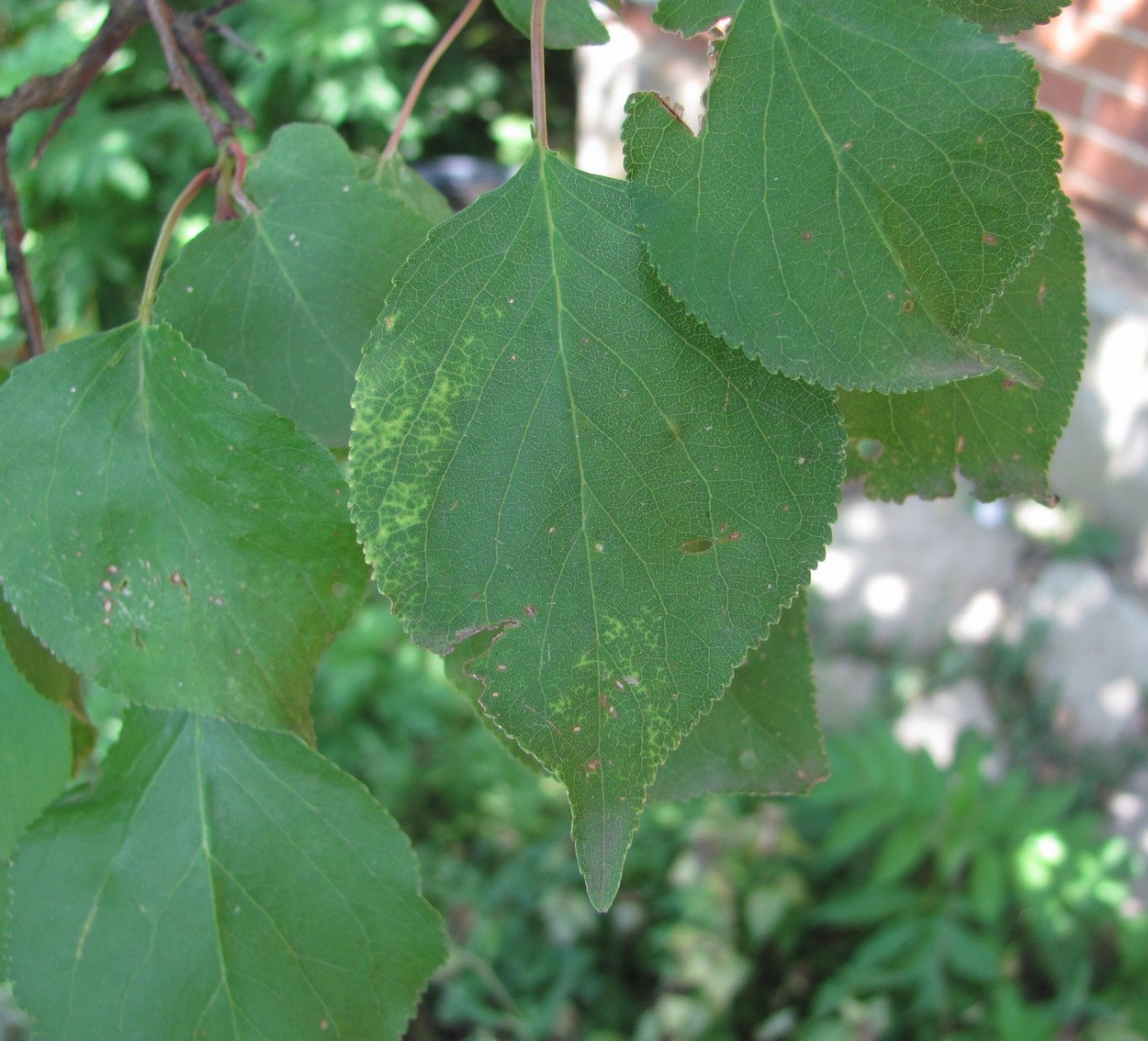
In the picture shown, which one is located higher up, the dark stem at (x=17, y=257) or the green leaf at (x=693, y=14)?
the green leaf at (x=693, y=14)

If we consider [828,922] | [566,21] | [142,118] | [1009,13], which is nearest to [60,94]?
[566,21]

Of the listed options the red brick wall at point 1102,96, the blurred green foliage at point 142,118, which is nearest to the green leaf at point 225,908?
the red brick wall at point 1102,96

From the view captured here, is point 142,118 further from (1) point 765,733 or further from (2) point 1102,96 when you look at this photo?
(1) point 765,733

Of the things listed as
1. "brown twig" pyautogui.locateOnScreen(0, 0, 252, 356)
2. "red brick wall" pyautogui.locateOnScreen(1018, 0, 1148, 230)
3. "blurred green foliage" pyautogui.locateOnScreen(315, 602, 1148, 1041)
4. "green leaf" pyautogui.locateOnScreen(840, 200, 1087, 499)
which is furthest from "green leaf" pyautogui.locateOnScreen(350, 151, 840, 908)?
"red brick wall" pyautogui.locateOnScreen(1018, 0, 1148, 230)

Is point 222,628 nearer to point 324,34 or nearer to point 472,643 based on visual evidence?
point 472,643

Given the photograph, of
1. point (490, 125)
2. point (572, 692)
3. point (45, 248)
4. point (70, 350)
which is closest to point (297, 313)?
point (70, 350)

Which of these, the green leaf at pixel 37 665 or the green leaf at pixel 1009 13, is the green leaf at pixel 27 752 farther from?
the green leaf at pixel 1009 13

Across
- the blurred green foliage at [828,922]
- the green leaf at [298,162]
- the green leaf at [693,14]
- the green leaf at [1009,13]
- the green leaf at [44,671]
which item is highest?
the green leaf at [1009,13]
